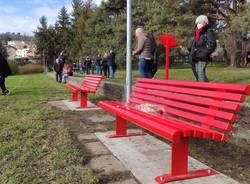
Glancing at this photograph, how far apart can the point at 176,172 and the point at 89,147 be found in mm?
1737

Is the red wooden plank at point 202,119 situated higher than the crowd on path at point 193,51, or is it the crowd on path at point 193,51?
the crowd on path at point 193,51

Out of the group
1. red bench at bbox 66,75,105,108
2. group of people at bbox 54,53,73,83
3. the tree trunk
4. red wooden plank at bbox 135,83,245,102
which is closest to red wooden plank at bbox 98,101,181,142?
red wooden plank at bbox 135,83,245,102

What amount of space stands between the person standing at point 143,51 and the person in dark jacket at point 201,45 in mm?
1523

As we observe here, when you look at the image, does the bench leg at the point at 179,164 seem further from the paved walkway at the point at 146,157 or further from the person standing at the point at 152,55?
the person standing at the point at 152,55

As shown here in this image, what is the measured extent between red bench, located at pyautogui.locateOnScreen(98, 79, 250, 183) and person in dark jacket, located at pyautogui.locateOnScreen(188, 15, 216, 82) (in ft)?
4.93

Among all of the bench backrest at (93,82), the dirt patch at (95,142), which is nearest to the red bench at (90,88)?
the bench backrest at (93,82)

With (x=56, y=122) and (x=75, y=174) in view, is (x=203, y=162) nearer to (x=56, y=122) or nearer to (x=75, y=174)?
(x=75, y=174)

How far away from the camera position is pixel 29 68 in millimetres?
73688

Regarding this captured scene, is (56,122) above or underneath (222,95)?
underneath

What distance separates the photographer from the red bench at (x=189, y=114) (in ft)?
12.4

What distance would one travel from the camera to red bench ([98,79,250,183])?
377 cm

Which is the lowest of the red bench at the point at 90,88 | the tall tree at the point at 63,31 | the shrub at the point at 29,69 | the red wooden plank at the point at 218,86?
the shrub at the point at 29,69

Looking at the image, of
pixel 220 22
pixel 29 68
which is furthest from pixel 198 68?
pixel 29 68

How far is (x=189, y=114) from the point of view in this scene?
4551mm
